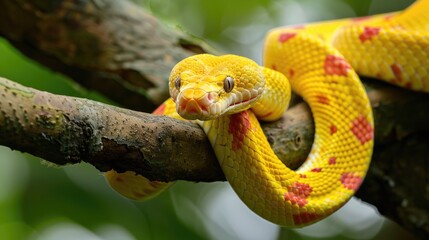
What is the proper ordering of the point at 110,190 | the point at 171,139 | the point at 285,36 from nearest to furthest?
the point at 171,139
the point at 285,36
the point at 110,190

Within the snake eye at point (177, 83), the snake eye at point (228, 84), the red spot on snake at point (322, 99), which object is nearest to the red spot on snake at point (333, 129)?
the red spot on snake at point (322, 99)

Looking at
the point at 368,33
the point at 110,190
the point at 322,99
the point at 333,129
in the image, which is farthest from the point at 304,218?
the point at 110,190

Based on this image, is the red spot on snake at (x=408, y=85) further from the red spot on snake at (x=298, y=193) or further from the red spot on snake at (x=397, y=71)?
the red spot on snake at (x=298, y=193)

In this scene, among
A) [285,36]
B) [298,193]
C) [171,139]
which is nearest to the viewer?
[171,139]

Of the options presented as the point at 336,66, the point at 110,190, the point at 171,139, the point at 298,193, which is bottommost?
the point at 110,190

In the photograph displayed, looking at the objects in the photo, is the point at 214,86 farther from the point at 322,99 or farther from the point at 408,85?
the point at 408,85

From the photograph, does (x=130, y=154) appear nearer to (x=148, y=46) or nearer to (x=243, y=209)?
(x=148, y=46)
